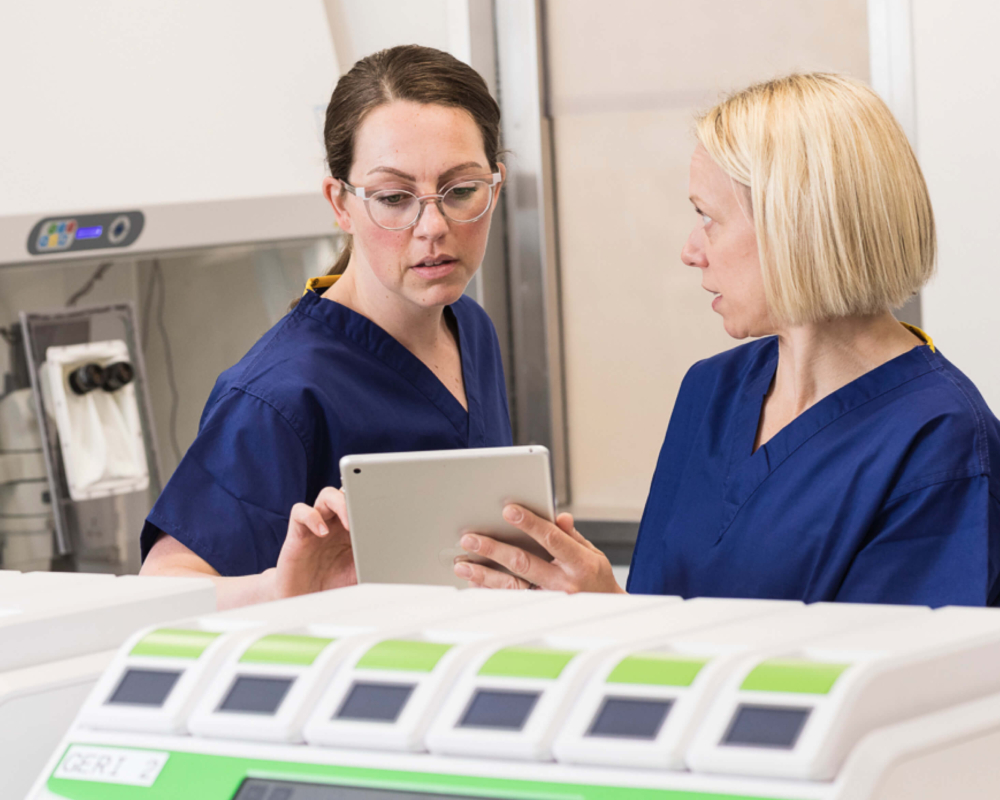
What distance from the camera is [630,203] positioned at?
2.79 m

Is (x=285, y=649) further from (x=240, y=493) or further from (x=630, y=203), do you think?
(x=630, y=203)

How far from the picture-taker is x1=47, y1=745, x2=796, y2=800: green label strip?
467 millimetres

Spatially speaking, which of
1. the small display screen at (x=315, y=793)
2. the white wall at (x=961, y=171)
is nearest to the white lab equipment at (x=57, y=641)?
the small display screen at (x=315, y=793)

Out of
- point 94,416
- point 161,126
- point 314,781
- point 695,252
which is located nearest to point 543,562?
point 695,252

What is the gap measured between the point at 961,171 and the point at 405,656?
198 cm

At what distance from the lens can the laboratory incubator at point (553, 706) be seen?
455 millimetres

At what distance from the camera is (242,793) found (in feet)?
1.73

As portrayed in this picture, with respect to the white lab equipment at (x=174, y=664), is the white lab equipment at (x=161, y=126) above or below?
A: above

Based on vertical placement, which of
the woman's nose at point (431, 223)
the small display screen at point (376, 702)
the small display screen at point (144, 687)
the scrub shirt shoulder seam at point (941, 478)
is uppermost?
the woman's nose at point (431, 223)

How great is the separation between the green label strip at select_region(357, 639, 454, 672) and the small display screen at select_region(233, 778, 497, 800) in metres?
0.06

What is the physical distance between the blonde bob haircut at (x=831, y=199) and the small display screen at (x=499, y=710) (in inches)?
29.9

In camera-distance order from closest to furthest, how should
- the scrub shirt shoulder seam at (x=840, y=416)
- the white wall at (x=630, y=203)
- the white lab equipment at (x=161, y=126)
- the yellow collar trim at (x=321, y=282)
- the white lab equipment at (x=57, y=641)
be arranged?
1. the white lab equipment at (x=57, y=641)
2. the scrub shirt shoulder seam at (x=840, y=416)
3. the yellow collar trim at (x=321, y=282)
4. the white lab equipment at (x=161, y=126)
5. the white wall at (x=630, y=203)

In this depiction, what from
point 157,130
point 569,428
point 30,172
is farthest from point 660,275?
point 30,172

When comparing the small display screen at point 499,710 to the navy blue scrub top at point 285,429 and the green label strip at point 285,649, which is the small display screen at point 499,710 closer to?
the green label strip at point 285,649
